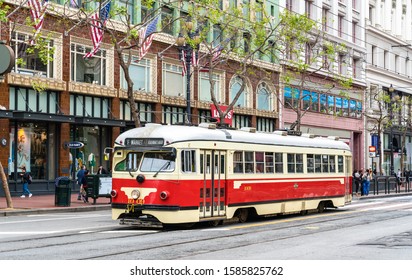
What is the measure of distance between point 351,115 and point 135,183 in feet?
174

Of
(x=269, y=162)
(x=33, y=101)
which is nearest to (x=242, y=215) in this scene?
(x=269, y=162)

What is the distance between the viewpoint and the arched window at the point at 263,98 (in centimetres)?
5700

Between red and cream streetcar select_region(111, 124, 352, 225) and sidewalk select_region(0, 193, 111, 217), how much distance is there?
27.2 feet

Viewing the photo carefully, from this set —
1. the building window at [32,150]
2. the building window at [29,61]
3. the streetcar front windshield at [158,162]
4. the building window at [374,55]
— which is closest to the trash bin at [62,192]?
the building window at [32,150]

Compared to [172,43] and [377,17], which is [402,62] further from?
[172,43]

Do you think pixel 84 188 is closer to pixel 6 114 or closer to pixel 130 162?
pixel 6 114

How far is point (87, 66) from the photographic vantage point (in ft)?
138

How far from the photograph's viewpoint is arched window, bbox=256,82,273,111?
187 ft

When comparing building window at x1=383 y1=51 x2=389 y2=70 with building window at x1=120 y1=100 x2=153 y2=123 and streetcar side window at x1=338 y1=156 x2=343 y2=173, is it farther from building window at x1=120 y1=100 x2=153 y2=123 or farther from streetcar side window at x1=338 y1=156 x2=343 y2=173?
streetcar side window at x1=338 y1=156 x2=343 y2=173

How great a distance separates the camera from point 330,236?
18.6m

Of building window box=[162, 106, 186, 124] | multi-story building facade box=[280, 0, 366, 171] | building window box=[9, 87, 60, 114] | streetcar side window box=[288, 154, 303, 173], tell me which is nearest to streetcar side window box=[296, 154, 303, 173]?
streetcar side window box=[288, 154, 303, 173]

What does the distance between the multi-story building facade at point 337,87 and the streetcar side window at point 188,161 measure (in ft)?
129

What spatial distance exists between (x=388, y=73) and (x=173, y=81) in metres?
34.0

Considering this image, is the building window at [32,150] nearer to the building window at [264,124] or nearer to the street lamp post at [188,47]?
the street lamp post at [188,47]
